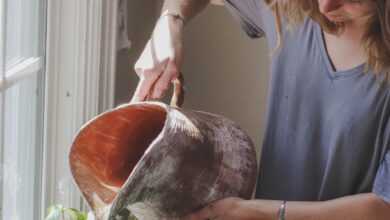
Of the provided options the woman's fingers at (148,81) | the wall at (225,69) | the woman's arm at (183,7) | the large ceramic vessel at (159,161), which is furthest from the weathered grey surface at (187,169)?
the wall at (225,69)

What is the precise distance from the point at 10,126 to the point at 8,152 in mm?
45

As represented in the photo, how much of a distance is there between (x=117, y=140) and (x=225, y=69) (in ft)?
2.62

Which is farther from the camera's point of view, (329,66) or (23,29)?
(23,29)

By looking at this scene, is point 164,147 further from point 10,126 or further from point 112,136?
point 10,126

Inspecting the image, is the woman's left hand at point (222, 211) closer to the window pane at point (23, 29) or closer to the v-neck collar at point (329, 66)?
the v-neck collar at point (329, 66)

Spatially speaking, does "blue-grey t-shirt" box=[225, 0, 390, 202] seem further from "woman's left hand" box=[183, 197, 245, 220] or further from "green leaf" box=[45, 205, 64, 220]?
"green leaf" box=[45, 205, 64, 220]

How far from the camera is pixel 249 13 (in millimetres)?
1323

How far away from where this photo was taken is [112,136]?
1.15m

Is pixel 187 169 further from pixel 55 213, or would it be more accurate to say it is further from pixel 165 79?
pixel 55 213

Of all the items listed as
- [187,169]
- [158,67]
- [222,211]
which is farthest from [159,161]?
[158,67]

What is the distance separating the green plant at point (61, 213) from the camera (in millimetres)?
1405

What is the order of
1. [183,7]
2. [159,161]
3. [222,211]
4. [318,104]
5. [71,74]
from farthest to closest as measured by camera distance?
[71,74], [183,7], [318,104], [222,211], [159,161]

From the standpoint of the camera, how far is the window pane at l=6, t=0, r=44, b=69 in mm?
1336

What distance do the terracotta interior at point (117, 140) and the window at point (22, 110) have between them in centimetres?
22
